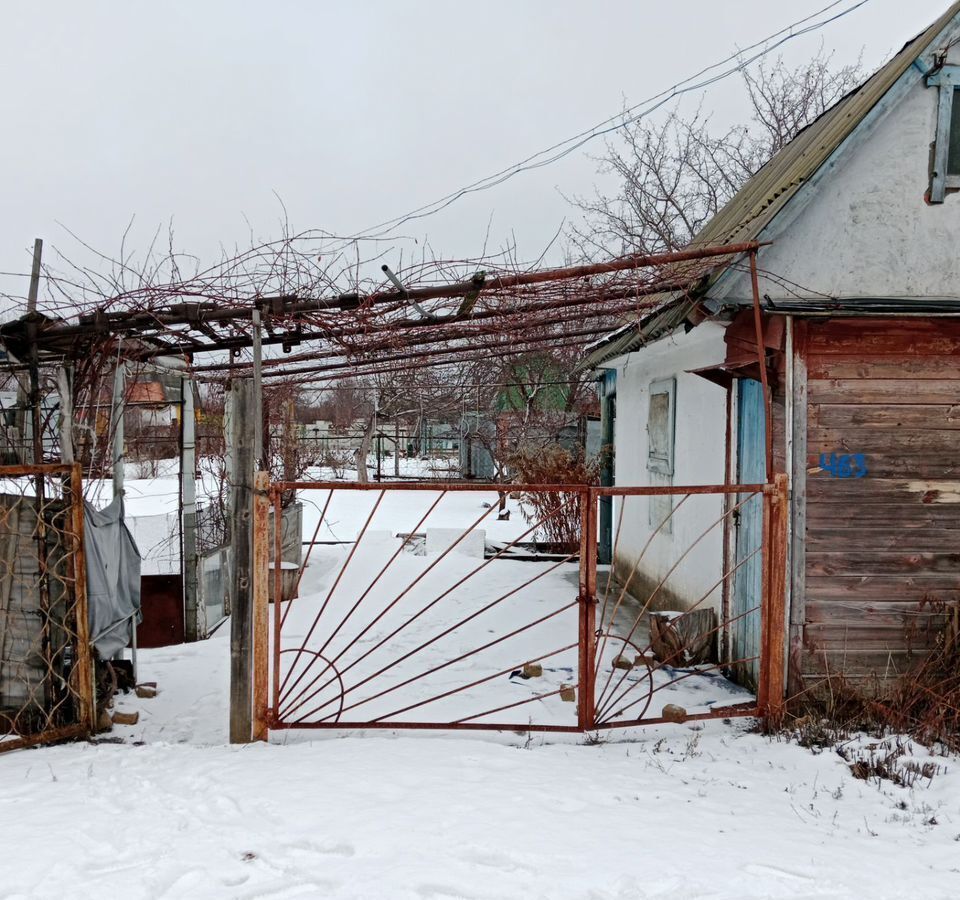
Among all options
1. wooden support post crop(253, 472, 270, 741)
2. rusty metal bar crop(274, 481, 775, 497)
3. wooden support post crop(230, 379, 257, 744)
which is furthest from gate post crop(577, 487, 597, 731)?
wooden support post crop(230, 379, 257, 744)

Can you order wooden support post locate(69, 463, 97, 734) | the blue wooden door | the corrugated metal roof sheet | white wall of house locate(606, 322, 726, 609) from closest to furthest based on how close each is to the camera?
1. wooden support post locate(69, 463, 97, 734)
2. the corrugated metal roof sheet
3. the blue wooden door
4. white wall of house locate(606, 322, 726, 609)

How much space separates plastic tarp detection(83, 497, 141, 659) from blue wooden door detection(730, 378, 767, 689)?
14.6 ft

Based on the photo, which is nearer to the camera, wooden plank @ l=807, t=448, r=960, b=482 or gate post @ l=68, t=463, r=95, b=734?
gate post @ l=68, t=463, r=95, b=734

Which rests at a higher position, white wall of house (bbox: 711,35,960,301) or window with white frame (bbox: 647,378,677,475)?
white wall of house (bbox: 711,35,960,301)

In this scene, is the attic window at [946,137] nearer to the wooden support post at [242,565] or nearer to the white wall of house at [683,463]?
the white wall of house at [683,463]

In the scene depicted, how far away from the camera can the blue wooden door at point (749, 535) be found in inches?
204

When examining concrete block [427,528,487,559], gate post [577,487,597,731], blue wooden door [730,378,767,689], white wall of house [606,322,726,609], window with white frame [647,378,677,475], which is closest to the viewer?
gate post [577,487,597,731]

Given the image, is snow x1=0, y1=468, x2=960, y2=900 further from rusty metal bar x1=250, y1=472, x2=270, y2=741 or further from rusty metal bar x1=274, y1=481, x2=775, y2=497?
rusty metal bar x1=274, y1=481, x2=775, y2=497

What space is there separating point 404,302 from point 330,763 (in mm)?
2792

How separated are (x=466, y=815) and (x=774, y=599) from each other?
2.42 m

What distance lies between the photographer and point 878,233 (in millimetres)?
4965

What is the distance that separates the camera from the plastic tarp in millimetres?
4652

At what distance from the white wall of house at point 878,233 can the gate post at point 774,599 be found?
1456 millimetres

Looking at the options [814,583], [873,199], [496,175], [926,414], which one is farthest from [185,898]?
[496,175]
